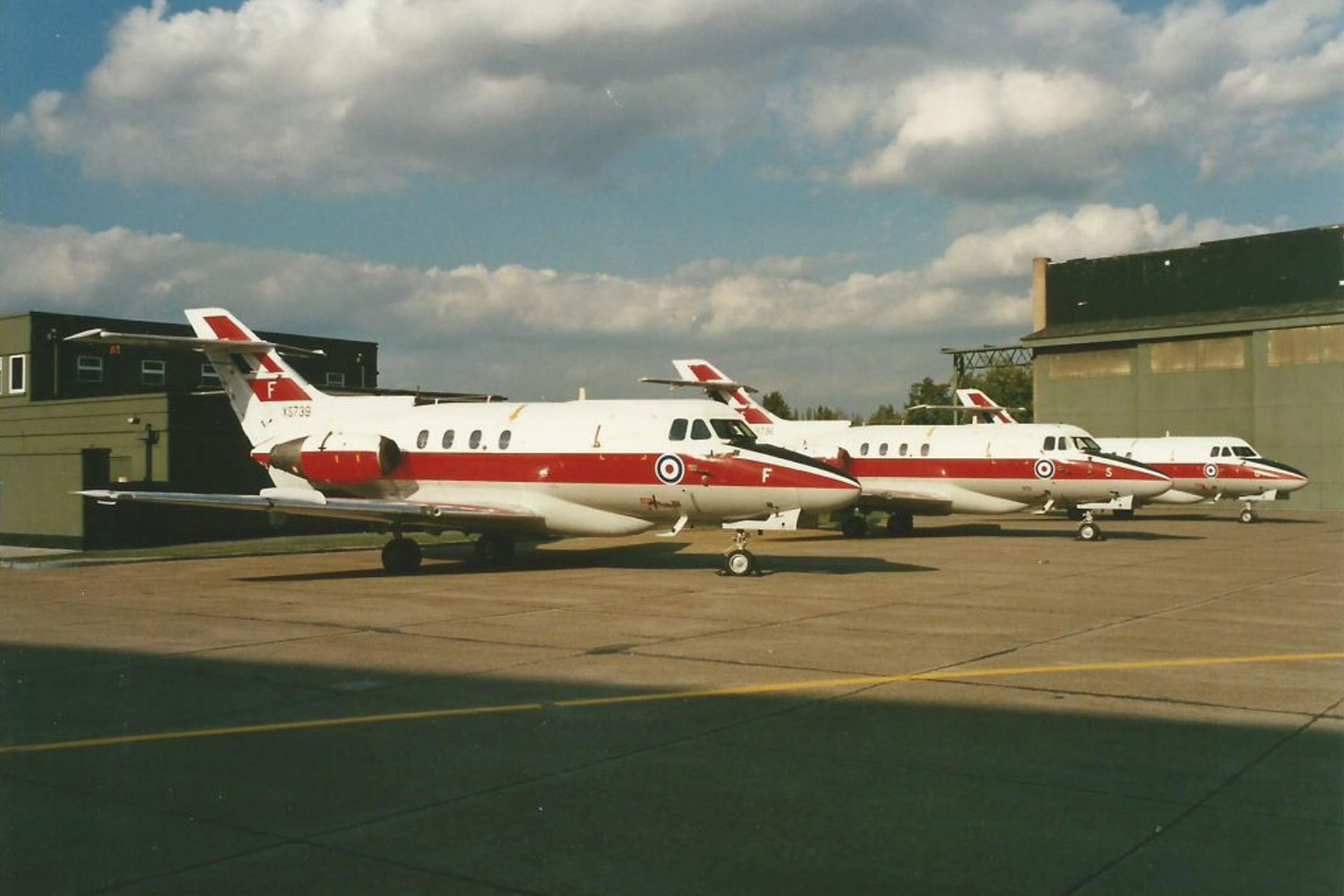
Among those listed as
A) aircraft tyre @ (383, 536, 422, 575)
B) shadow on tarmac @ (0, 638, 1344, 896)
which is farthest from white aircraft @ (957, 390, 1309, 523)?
shadow on tarmac @ (0, 638, 1344, 896)

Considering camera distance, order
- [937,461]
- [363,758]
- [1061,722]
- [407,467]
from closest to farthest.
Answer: [363,758]
[1061,722]
[407,467]
[937,461]

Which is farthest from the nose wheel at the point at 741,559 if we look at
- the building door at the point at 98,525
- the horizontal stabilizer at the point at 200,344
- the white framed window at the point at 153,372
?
the white framed window at the point at 153,372

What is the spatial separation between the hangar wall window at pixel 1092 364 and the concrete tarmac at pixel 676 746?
4285 cm

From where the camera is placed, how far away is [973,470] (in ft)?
102

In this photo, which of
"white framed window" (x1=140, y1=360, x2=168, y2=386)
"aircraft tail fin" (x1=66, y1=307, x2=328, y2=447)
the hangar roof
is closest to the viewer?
"aircraft tail fin" (x1=66, y1=307, x2=328, y2=447)

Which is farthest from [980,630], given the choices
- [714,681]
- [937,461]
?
[937,461]

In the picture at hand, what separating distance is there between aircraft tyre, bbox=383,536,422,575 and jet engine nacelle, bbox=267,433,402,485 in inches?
59.0

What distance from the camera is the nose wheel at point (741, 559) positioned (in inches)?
784

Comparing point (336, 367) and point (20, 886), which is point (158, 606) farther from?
point (336, 367)

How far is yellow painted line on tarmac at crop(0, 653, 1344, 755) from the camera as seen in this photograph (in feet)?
27.1

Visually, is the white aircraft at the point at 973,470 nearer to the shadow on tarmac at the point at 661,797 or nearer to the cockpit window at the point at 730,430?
the cockpit window at the point at 730,430

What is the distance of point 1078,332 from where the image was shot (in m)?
58.5

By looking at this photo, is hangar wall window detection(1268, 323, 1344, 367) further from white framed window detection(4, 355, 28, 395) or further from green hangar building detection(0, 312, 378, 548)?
white framed window detection(4, 355, 28, 395)

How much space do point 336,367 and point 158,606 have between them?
94.9 feet
